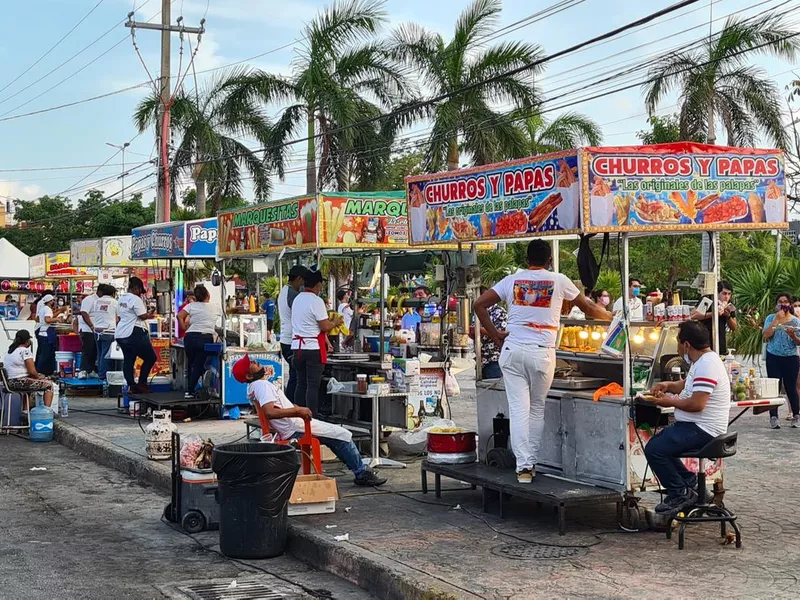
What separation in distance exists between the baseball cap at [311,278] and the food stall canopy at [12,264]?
1190 inches

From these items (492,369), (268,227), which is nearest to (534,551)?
(492,369)

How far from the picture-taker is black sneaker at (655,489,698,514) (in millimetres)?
7234

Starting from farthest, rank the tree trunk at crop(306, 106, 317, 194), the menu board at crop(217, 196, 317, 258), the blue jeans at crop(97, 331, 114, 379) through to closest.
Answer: the tree trunk at crop(306, 106, 317, 194), the blue jeans at crop(97, 331, 114, 379), the menu board at crop(217, 196, 317, 258)

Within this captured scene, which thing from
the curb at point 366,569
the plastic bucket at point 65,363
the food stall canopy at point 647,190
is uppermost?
the food stall canopy at point 647,190

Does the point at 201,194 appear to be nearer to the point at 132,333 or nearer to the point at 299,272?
the point at 132,333

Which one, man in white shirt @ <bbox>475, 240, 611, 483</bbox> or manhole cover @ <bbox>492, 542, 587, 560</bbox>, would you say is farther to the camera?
man in white shirt @ <bbox>475, 240, 611, 483</bbox>

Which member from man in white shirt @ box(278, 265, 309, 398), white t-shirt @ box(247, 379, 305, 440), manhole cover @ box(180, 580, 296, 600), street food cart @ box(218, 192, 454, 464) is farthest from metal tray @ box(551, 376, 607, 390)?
man in white shirt @ box(278, 265, 309, 398)

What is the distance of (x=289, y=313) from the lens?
1255 centimetres

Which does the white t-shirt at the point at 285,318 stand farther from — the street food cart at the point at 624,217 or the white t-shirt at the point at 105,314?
the white t-shirt at the point at 105,314

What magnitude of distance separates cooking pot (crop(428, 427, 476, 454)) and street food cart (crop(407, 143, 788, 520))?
32 cm

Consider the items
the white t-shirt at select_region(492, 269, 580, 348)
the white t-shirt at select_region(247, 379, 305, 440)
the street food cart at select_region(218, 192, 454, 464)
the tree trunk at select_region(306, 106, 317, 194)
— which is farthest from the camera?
the tree trunk at select_region(306, 106, 317, 194)

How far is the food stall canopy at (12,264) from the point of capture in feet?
126

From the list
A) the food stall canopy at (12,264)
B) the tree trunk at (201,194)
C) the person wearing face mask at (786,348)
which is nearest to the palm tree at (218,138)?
the tree trunk at (201,194)

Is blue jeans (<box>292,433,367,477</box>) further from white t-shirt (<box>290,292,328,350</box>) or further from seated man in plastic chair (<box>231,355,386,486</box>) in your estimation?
white t-shirt (<box>290,292,328,350</box>)
